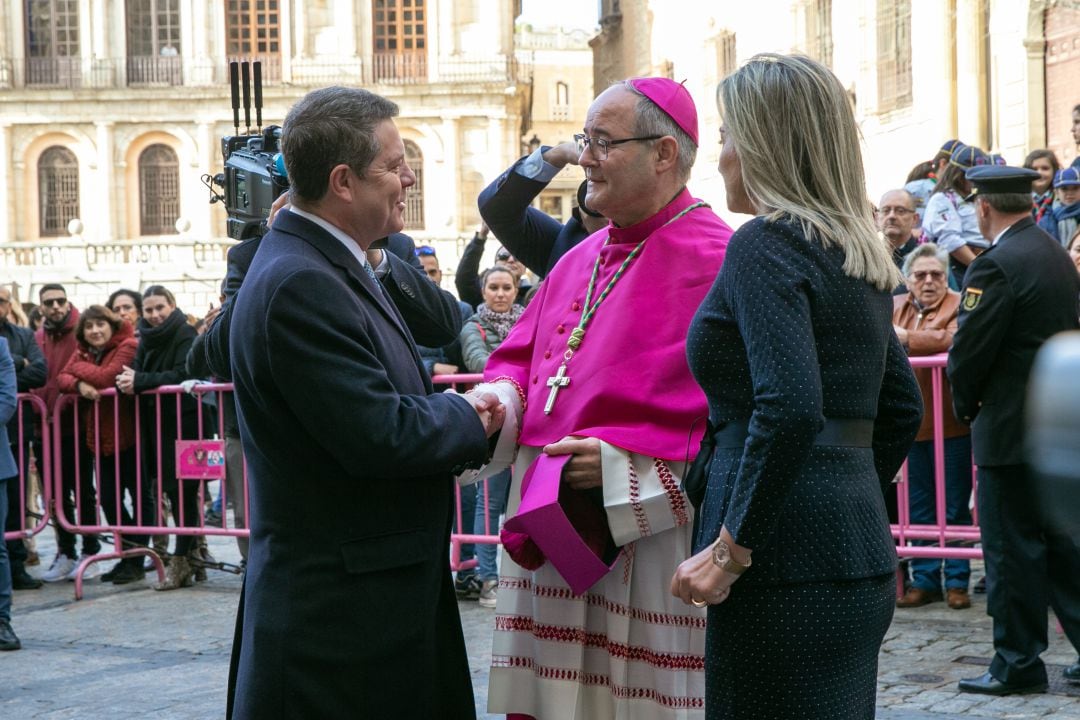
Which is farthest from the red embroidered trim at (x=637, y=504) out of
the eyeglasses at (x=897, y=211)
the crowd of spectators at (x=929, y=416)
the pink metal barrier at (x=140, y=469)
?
the pink metal barrier at (x=140, y=469)

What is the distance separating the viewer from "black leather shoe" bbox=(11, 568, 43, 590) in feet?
30.4

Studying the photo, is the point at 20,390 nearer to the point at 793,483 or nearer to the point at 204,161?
the point at 793,483

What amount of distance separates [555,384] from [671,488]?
413 millimetres

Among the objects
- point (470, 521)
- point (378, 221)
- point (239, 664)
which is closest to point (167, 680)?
point (470, 521)

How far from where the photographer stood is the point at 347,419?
2.86 m

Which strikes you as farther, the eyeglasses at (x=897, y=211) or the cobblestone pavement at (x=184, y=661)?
the eyeglasses at (x=897, y=211)

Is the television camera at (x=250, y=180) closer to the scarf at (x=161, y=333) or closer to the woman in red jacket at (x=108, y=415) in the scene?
the scarf at (x=161, y=333)

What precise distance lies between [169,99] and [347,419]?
154 feet

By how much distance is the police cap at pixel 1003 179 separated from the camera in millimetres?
5637

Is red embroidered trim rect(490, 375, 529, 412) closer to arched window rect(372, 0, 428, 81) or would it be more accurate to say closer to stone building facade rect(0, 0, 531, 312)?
stone building facade rect(0, 0, 531, 312)

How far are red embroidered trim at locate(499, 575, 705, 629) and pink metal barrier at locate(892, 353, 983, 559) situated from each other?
3.84m

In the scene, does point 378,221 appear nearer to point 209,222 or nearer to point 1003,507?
point 1003,507

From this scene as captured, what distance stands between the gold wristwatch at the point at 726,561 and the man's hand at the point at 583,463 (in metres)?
0.62

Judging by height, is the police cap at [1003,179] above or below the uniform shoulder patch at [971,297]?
above
